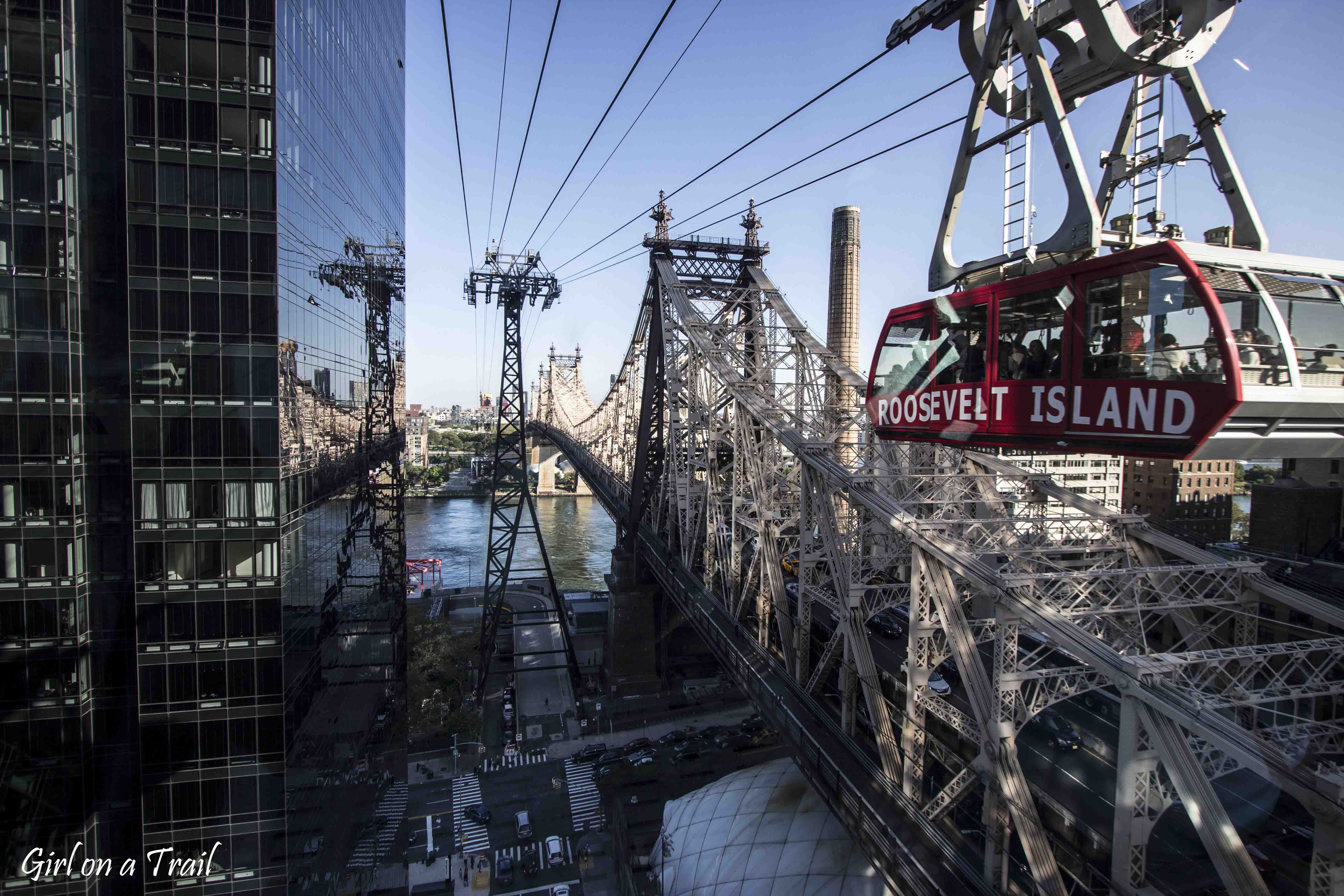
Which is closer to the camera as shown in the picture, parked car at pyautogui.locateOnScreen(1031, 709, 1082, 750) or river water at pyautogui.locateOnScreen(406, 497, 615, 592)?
A: parked car at pyautogui.locateOnScreen(1031, 709, 1082, 750)

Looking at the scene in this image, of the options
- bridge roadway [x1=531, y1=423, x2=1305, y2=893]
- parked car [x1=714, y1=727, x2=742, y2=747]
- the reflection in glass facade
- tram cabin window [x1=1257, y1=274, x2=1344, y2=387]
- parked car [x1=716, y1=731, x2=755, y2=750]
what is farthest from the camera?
parked car [x1=714, y1=727, x2=742, y2=747]

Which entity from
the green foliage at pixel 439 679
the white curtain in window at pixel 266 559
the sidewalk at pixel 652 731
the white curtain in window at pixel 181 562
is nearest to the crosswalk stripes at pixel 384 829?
the green foliage at pixel 439 679

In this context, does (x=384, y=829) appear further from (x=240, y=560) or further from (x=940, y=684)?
(x=940, y=684)

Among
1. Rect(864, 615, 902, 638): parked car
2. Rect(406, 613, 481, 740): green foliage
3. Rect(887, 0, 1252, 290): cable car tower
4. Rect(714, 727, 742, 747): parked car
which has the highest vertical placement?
Rect(887, 0, 1252, 290): cable car tower

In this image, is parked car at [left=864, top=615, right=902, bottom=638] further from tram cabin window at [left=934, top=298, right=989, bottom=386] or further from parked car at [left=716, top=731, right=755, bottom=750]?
tram cabin window at [left=934, top=298, right=989, bottom=386]

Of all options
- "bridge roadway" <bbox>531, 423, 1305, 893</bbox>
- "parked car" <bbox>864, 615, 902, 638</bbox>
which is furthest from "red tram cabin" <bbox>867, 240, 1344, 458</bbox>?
"parked car" <bbox>864, 615, 902, 638</bbox>

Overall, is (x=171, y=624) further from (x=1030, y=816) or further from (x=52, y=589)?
(x=1030, y=816)

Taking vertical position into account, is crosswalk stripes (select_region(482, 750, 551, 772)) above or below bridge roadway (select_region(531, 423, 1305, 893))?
below

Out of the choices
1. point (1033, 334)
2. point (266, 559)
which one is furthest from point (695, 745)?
point (1033, 334)

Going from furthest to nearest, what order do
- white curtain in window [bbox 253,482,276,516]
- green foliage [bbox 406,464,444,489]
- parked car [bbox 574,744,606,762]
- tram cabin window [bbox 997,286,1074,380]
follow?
green foliage [bbox 406,464,444,489] < parked car [bbox 574,744,606,762] < white curtain in window [bbox 253,482,276,516] < tram cabin window [bbox 997,286,1074,380]
